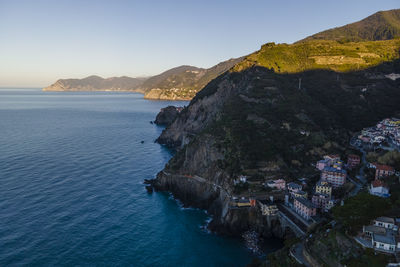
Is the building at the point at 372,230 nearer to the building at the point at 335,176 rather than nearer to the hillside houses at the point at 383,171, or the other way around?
the hillside houses at the point at 383,171

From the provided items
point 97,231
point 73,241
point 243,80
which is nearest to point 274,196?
point 97,231

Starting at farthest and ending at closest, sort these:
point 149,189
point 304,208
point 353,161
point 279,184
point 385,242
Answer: point 149,189 → point 353,161 → point 279,184 → point 304,208 → point 385,242

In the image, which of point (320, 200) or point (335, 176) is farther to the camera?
point (335, 176)

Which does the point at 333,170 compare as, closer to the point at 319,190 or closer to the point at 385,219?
the point at 319,190

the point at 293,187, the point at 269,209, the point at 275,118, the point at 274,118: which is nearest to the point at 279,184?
the point at 293,187

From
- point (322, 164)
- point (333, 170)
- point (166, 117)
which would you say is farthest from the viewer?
point (166, 117)

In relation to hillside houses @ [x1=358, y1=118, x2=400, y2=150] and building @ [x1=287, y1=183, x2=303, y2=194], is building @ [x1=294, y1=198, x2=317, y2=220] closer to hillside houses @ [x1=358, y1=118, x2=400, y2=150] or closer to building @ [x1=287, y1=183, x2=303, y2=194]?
building @ [x1=287, y1=183, x2=303, y2=194]

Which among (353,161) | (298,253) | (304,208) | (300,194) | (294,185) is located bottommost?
(298,253)
